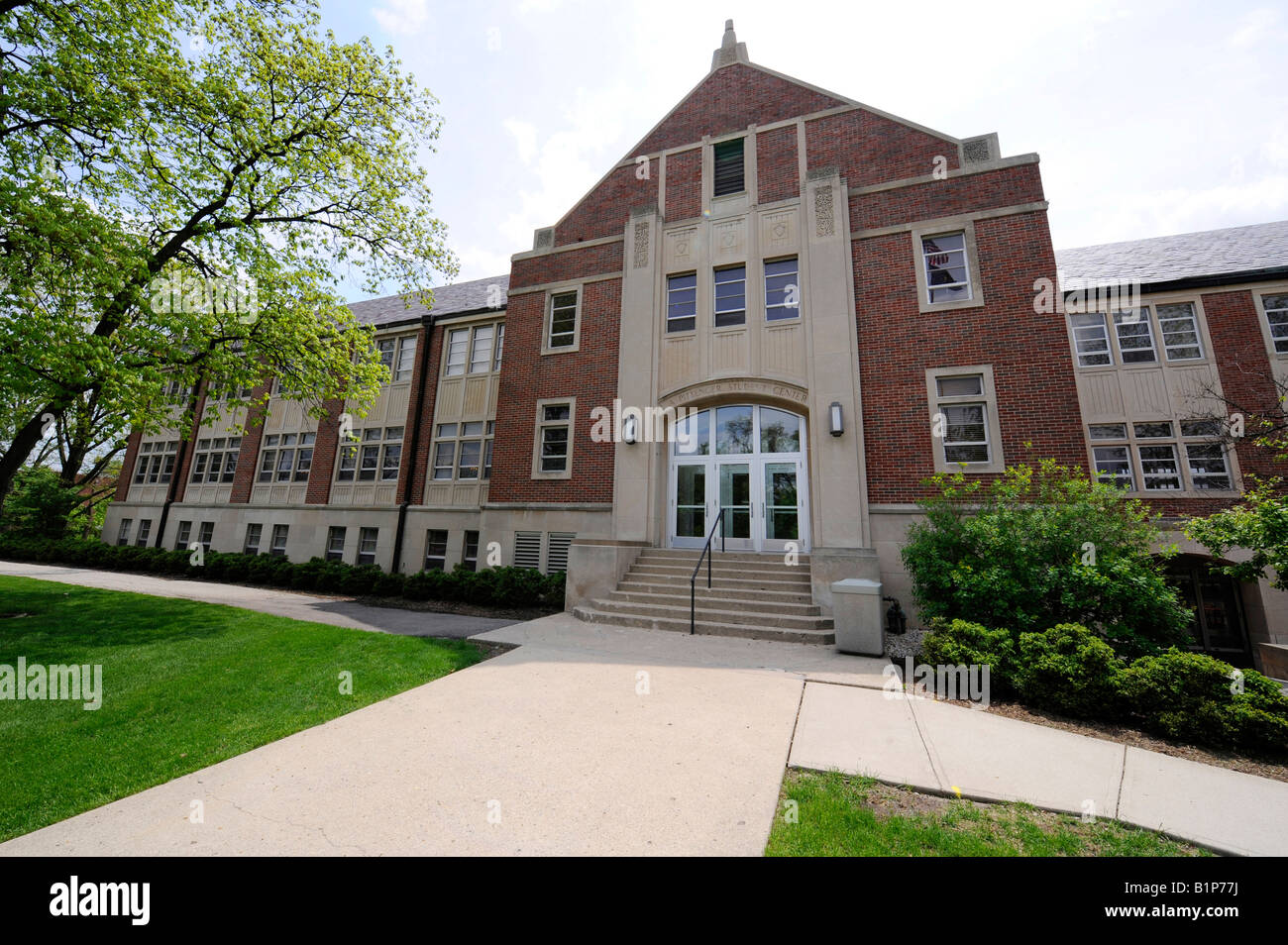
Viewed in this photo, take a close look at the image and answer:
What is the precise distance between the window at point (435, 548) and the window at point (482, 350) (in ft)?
19.1

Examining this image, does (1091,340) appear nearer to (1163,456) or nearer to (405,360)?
(1163,456)

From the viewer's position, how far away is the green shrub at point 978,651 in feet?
18.5

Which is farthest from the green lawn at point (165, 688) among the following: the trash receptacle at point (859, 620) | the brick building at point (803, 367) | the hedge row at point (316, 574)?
the trash receptacle at point (859, 620)

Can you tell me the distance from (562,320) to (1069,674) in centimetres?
1390

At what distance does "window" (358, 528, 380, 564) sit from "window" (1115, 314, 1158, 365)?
23.8 m

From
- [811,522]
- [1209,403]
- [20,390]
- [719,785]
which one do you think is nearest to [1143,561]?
[811,522]

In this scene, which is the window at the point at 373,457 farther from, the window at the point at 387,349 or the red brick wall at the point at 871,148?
the red brick wall at the point at 871,148

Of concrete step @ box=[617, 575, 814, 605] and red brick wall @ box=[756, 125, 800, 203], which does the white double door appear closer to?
concrete step @ box=[617, 575, 814, 605]

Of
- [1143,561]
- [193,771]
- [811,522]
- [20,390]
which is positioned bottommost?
[193,771]

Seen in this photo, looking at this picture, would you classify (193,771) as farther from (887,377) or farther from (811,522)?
(887,377)

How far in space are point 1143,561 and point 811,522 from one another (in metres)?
5.48

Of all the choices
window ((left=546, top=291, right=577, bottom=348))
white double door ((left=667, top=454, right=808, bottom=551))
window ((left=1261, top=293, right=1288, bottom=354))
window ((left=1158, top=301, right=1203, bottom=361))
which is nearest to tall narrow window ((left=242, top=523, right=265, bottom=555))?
window ((left=546, top=291, right=577, bottom=348))
